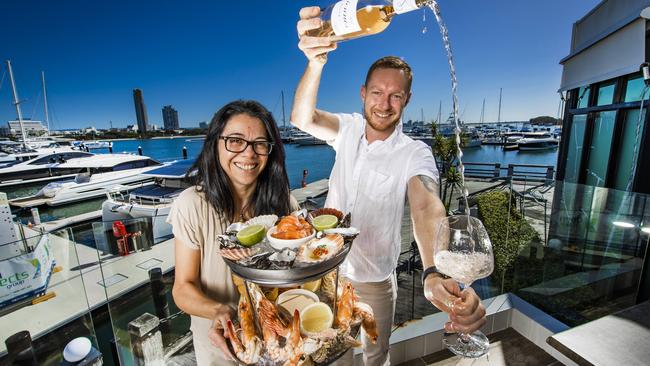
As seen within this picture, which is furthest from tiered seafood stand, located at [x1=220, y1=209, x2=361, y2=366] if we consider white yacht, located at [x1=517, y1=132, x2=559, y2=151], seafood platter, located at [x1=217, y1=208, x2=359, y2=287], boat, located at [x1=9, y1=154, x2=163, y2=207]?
white yacht, located at [x1=517, y1=132, x2=559, y2=151]

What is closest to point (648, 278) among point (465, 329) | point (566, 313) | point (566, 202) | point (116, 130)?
point (566, 313)

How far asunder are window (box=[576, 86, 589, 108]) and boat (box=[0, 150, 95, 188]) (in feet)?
108

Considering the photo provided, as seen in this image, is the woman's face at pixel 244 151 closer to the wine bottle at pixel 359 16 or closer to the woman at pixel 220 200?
the woman at pixel 220 200

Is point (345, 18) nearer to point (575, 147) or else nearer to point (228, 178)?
point (228, 178)

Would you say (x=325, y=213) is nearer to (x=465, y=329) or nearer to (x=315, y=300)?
(x=315, y=300)

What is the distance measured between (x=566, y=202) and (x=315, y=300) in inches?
241

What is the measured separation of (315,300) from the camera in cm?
86

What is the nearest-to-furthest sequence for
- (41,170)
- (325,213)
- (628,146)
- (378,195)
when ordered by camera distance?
(325,213)
(378,195)
(628,146)
(41,170)

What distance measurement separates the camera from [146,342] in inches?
95.1

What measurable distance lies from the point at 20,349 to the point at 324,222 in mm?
3696

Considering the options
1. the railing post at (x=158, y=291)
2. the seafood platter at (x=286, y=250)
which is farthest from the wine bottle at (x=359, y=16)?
the railing post at (x=158, y=291)

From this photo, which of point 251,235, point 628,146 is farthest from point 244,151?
point 628,146

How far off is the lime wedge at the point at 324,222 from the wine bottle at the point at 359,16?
959 millimetres

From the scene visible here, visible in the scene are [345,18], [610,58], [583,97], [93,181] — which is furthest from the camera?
[93,181]
